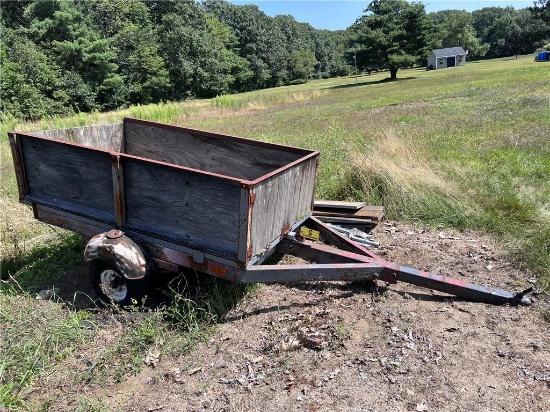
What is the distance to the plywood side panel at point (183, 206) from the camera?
130 inches

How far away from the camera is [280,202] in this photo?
3689 millimetres

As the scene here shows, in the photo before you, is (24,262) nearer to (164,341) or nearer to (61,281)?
(61,281)

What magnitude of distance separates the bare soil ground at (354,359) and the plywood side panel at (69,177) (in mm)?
1214

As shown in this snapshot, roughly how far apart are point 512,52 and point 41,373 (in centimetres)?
10587

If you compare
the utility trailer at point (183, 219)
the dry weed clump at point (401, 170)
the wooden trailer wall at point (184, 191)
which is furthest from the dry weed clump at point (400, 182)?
the wooden trailer wall at point (184, 191)

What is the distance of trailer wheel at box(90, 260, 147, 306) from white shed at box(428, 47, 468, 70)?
77419 mm

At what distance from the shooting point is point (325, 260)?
153 inches

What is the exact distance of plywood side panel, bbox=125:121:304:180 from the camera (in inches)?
184

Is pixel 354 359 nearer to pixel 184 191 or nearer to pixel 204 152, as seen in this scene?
pixel 184 191

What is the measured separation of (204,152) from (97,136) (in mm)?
1461

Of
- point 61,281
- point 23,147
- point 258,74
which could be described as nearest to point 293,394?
point 61,281

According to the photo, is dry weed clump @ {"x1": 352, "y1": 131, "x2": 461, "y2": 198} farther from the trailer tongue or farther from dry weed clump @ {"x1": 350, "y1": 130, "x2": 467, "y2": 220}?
the trailer tongue

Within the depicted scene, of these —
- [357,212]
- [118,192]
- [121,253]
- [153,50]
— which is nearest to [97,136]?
[118,192]

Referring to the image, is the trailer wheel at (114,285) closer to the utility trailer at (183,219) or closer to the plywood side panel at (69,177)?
the utility trailer at (183,219)
